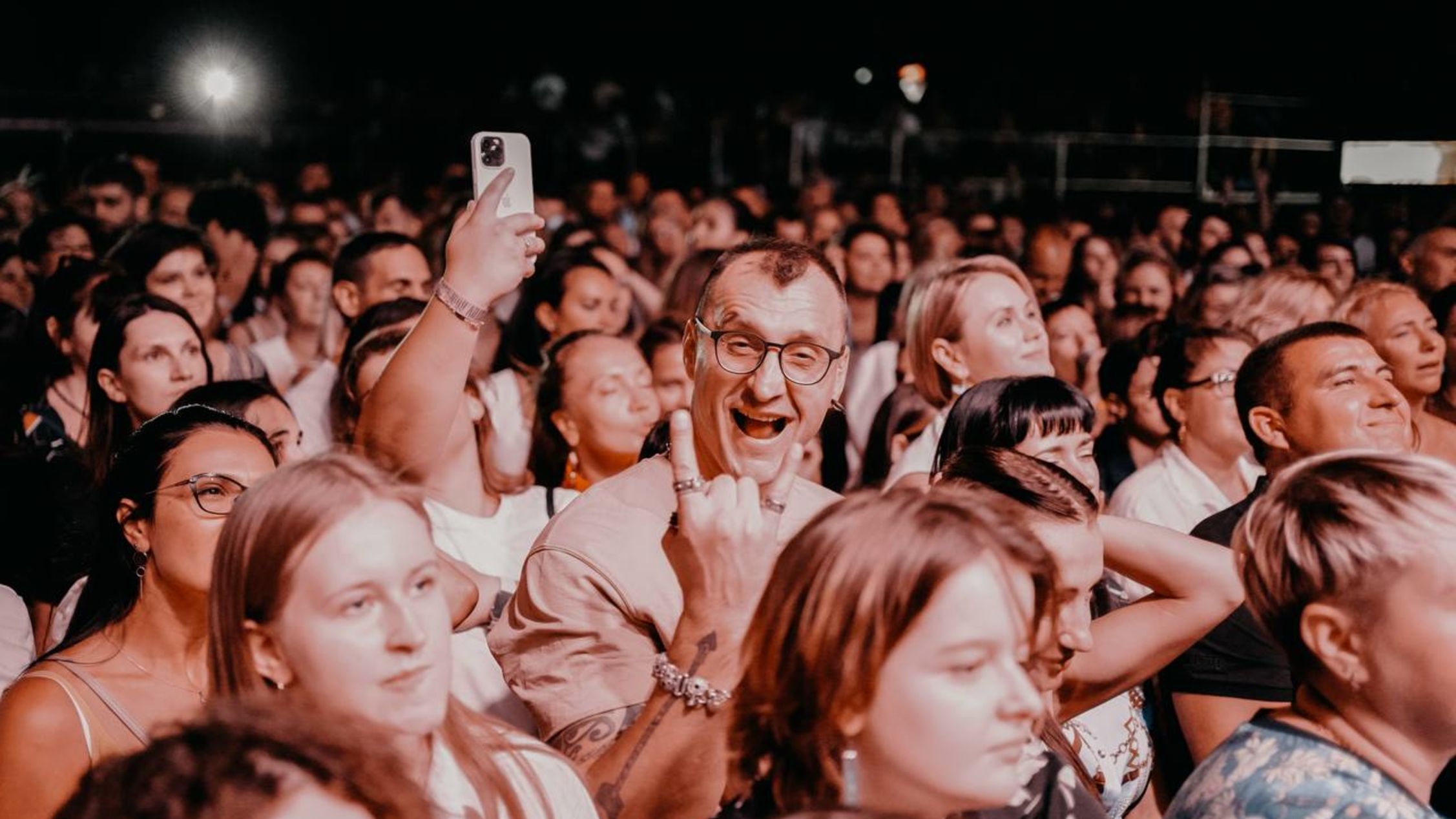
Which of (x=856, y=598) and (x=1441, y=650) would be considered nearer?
(x=856, y=598)

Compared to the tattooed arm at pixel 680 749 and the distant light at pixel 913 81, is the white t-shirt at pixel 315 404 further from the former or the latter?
the distant light at pixel 913 81

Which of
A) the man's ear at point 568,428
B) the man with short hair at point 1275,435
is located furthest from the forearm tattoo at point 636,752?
the man's ear at point 568,428

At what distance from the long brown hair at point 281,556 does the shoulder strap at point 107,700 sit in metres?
0.48

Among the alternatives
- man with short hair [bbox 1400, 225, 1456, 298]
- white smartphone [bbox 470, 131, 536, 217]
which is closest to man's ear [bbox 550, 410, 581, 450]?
white smartphone [bbox 470, 131, 536, 217]

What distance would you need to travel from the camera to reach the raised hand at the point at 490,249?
240 centimetres

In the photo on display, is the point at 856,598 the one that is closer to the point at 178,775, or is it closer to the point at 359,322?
the point at 178,775

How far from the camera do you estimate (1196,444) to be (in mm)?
4266

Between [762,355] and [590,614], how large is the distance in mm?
569

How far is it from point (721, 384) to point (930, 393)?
1.74 metres

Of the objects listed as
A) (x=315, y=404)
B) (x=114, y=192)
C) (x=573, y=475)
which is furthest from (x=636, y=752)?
(x=114, y=192)

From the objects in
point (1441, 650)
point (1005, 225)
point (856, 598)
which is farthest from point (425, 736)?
point (1005, 225)

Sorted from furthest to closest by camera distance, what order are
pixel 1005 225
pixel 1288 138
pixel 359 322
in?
1. pixel 1288 138
2. pixel 1005 225
3. pixel 359 322

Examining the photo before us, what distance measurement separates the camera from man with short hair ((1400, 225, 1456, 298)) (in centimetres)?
669

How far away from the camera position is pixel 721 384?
261 cm
